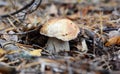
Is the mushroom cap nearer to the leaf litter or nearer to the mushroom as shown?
the mushroom

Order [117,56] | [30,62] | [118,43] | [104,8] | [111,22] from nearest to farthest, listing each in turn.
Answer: [30,62]
[117,56]
[118,43]
[111,22]
[104,8]

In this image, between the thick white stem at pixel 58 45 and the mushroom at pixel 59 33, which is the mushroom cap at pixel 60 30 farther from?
the thick white stem at pixel 58 45

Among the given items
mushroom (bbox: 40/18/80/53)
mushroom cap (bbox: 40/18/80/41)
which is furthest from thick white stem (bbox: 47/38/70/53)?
mushroom cap (bbox: 40/18/80/41)

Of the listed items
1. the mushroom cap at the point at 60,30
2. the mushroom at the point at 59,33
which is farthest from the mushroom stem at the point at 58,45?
the mushroom cap at the point at 60,30

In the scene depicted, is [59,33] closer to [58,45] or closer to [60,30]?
[60,30]

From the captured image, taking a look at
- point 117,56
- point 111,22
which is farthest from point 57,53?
point 111,22

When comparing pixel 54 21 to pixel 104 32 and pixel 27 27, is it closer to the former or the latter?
pixel 27 27

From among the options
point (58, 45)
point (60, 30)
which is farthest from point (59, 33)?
point (58, 45)
